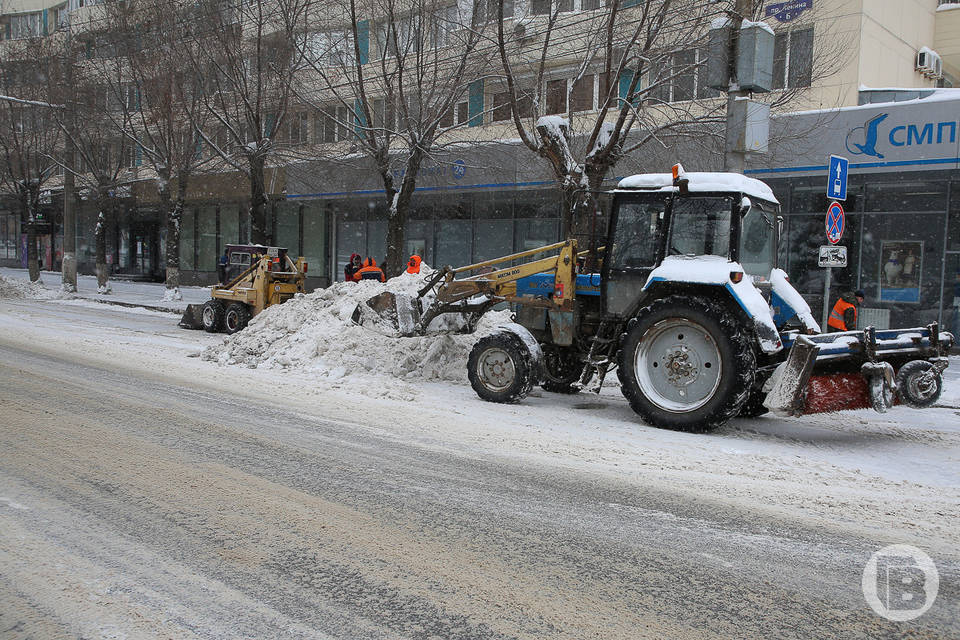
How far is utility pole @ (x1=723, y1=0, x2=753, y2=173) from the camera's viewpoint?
10523 millimetres

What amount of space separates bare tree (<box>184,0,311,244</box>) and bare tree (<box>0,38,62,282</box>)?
9.06 m

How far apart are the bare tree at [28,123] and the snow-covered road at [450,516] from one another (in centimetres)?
2365

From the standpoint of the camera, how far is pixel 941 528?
15.8ft

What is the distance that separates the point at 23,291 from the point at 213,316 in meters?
A: 13.6

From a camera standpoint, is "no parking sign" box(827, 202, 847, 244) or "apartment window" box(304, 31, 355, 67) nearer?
"no parking sign" box(827, 202, 847, 244)

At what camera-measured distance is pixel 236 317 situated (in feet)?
55.6

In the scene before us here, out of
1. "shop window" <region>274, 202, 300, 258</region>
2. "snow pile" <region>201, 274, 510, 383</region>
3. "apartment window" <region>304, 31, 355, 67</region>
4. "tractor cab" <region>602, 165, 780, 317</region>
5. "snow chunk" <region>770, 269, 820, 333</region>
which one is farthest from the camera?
"shop window" <region>274, 202, 300, 258</region>

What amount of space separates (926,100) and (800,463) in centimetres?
1209

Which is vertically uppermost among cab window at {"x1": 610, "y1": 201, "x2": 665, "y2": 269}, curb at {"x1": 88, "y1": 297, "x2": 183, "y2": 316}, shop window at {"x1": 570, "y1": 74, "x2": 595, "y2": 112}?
shop window at {"x1": 570, "y1": 74, "x2": 595, "y2": 112}

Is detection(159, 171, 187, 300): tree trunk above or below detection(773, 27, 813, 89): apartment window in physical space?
below

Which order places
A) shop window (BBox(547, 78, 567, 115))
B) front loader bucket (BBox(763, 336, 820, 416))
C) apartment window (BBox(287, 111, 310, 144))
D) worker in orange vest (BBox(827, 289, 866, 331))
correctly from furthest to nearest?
apartment window (BBox(287, 111, 310, 144)), shop window (BBox(547, 78, 567, 115)), worker in orange vest (BBox(827, 289, 866, 331)), front loader bucket (BBox(763, 336, 820, 416))

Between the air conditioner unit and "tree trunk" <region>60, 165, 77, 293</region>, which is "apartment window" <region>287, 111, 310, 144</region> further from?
the air conditioner unit

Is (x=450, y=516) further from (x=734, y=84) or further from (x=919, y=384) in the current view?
(x=734, y=84)

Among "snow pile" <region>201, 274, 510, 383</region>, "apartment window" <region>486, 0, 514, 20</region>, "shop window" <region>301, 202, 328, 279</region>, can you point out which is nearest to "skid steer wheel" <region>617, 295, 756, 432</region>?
"snow pile" <region>201, 274, 510, 383</region>
